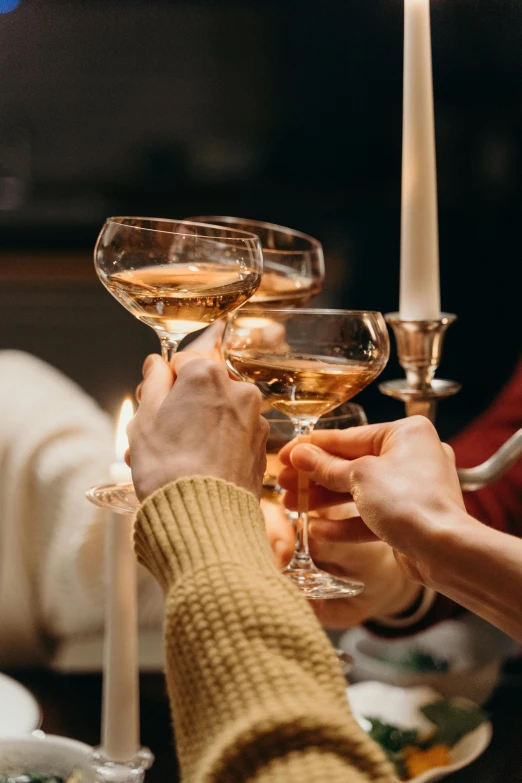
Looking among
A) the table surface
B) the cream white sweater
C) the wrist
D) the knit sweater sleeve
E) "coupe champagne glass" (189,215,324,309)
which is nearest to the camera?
the knit sweater sleeve

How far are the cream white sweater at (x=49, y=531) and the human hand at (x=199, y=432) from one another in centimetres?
67

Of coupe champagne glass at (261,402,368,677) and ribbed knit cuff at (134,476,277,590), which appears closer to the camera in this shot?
ribbed knit cuff at (134,476,277,590)

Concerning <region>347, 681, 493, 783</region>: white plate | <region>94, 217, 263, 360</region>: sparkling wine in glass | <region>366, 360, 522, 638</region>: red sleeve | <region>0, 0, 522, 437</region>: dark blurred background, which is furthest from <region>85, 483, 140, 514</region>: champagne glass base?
<region>0, 0, 522, 437</region>: dark blurred background

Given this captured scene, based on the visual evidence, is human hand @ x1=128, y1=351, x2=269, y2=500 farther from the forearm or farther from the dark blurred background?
the dark blurred background

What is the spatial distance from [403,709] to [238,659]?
1.68 feet

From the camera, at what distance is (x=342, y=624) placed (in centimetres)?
84

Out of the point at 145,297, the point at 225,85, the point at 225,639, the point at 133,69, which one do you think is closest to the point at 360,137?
the point at 225,85

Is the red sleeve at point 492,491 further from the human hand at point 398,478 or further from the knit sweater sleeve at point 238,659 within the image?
the knit sweater sleeve at point 238,659

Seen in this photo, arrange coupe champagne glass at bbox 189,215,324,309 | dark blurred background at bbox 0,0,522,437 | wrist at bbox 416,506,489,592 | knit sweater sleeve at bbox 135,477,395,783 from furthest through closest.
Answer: dark blurred background at bbox 0,0,522,437
coupe champagne glass at bbox 189,215,324,309
wrist at bbox 416,506,489,592
knit sweater sleeve at bbox 135,477,395,783

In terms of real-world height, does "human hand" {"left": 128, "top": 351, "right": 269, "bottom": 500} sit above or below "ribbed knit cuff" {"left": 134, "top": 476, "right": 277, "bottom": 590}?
above

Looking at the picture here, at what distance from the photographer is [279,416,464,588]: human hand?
48 centimetres

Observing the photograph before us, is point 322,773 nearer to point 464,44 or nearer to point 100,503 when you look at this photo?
point 100,503

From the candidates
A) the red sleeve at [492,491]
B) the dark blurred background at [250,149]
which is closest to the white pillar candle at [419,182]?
the red sleeve at [492,491]

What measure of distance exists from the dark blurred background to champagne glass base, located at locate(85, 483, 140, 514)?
1301 mm
